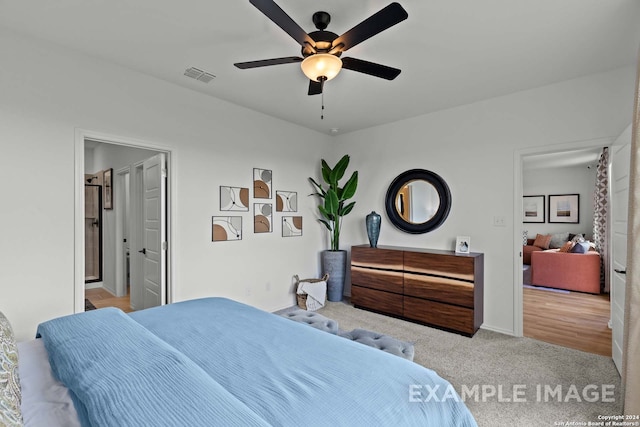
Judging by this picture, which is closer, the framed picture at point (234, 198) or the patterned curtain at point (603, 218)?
the framed picture at point (234, 198)

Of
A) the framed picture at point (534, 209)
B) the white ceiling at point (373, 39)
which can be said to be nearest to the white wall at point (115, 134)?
the white ceiling at point (373, 39)

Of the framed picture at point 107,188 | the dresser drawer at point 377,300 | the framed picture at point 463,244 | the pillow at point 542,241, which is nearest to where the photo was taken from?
the framed picture at point 463,244

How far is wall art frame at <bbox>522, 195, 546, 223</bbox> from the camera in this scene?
24.3 ft

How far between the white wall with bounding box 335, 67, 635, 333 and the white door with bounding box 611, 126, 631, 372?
1.58 ft

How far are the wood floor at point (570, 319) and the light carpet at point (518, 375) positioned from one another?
0.77ft

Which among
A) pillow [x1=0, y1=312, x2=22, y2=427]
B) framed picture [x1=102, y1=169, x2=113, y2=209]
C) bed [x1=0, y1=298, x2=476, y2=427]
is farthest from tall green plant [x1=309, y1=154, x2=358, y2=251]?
pillow [x1=0, y1=312, x2=22, y2=427]

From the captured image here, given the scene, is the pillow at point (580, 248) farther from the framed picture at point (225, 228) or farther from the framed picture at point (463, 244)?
the framed picture at point (225, 228)

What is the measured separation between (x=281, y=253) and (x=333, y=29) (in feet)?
8.95

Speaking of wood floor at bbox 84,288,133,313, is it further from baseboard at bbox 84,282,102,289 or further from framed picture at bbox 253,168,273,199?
framed picture at bbox 253,168,273,199

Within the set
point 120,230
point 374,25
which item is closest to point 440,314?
point 374,25

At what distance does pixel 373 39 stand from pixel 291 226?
2.56 m

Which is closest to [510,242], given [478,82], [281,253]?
[478,82]

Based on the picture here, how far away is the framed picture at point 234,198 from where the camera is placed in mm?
3467

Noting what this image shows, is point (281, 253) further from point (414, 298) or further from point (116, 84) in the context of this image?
point (116, 84)
